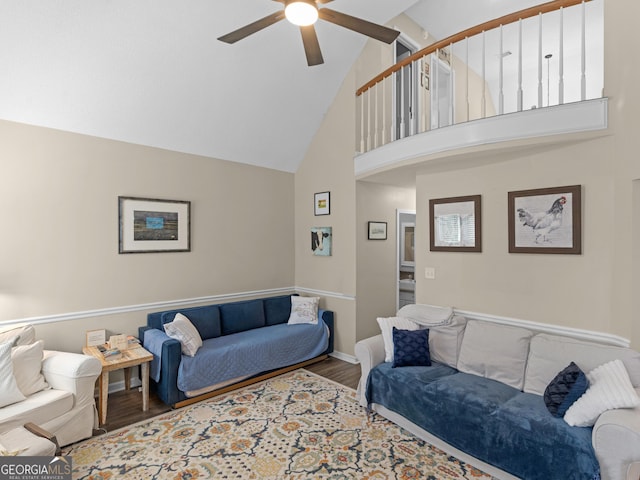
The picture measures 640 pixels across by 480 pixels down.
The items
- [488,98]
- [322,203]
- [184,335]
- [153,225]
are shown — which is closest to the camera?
[184,335]

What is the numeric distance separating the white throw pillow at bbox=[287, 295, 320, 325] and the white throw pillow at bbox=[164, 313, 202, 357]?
148 centimetres

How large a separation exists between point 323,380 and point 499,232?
246cm

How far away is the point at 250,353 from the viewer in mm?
3850

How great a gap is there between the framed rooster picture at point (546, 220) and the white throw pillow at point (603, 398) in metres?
1.05

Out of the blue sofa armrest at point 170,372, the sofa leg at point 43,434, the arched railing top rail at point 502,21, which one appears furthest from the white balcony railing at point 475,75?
the sofa leg at point 43,434

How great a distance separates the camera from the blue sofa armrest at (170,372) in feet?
10.8

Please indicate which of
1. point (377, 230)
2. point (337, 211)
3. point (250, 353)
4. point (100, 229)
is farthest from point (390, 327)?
point (100, 229)

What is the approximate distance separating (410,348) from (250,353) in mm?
1727

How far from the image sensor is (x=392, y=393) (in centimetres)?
299

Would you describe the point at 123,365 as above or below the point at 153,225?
below

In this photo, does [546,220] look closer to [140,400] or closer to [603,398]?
[603,398]

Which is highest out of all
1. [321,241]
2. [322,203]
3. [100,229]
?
[322,203]

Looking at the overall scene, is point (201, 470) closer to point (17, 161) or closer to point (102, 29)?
point (17, 161)

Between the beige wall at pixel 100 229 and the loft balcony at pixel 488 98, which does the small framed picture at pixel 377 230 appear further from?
the beige wall at pixel 100 229
